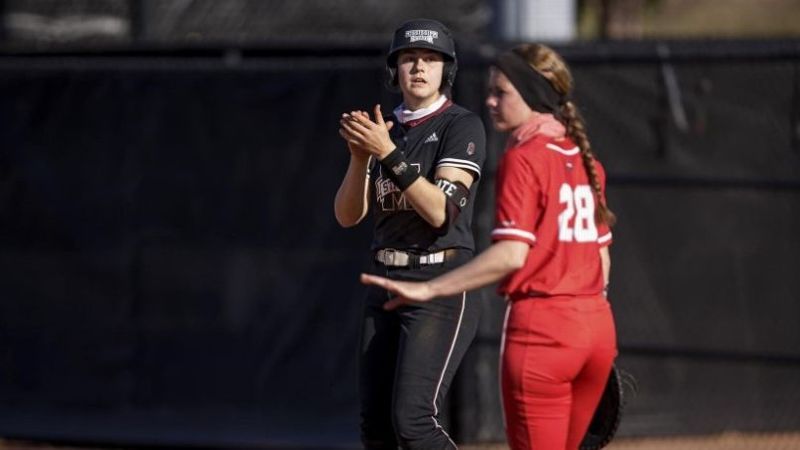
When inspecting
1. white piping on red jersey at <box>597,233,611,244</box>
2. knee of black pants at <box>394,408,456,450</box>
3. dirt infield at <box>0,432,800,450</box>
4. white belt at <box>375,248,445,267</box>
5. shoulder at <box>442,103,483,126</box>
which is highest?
shoulder at <box>442,103,483,126</box>

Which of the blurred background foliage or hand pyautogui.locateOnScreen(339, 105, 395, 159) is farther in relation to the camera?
the blurred background foliage

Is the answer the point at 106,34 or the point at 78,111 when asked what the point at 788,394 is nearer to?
the point at 78,111

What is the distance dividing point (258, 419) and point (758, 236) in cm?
313

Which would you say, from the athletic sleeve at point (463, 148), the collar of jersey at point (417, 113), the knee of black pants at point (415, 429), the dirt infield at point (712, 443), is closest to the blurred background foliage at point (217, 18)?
the dirt infield at point (712, 443)

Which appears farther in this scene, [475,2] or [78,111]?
[475,2]

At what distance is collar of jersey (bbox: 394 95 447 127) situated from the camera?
5.00 meters

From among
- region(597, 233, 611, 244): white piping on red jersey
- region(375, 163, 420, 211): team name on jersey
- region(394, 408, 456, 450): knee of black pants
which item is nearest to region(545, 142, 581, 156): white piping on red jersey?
region(597, 233, 611, 244): white piping on red jersey

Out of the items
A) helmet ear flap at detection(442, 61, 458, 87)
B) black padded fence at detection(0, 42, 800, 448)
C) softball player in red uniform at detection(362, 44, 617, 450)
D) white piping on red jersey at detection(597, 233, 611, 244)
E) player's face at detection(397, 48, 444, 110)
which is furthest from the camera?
black padded fence at detection(0, 42, 800, 448)

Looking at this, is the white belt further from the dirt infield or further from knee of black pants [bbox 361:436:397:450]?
the dirt infield

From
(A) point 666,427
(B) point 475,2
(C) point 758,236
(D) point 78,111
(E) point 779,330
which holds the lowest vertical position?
(A) point 666,427

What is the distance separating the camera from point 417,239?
495cm

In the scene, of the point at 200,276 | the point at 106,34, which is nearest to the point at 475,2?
the point at 106,34

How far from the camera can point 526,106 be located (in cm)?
433

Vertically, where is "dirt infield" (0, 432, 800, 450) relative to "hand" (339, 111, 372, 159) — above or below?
below
